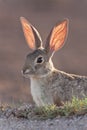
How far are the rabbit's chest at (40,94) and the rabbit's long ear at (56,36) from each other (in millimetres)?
719

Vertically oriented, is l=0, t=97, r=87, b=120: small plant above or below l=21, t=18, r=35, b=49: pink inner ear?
below

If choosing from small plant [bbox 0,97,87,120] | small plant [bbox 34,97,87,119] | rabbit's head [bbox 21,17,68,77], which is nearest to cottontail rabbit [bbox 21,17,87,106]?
rabbit's head [bbox 21,17,68,77]

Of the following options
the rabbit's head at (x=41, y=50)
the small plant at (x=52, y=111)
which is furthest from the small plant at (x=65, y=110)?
the rabbit's head at (x=41, y=50)

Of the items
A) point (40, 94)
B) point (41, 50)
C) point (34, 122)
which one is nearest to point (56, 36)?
point (41, 50)

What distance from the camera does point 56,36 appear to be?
1178 cm

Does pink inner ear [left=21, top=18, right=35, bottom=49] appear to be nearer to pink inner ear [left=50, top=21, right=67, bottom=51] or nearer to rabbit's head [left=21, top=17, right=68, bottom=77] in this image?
rabbit's head [left=21, top=17, right=68, bottom=77]

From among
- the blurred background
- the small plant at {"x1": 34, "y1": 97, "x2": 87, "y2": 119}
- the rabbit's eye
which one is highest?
the rabbit's eye

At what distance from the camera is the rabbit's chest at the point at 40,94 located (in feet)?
35.8

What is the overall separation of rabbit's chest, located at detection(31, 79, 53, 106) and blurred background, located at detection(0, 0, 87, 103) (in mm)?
2380

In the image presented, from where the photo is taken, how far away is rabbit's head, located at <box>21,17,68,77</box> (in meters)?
11.2

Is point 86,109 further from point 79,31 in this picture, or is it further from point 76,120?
point 79,31

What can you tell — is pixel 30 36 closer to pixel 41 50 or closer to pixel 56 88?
pixel 41 50

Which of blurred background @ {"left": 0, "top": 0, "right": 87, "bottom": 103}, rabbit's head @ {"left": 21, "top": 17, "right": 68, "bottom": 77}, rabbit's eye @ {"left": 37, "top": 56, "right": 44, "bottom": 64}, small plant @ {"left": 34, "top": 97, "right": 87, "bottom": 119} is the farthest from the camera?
blurred background @ {"left": 0, "top": 0, "right": 87, "bottom": 103}

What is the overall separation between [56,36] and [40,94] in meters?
1.12
